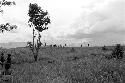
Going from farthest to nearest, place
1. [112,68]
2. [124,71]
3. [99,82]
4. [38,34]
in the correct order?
[38,34] < [112,68] < [124,71] < [99,82]

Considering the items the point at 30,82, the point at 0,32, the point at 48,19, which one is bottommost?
the point at 30,82

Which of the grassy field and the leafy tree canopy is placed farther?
the leafy tree canopy

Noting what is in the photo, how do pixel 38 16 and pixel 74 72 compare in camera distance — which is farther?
pixel 38 16

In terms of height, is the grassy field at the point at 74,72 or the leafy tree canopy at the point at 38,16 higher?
the leafy tree canopy at the point at 38,16

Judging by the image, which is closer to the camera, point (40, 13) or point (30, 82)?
point (30, 82)

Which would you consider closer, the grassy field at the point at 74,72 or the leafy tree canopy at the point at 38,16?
the grassy field at the point at 74,72

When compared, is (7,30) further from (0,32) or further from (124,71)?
(124,71)

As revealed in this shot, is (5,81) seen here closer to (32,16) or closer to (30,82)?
(30,82)

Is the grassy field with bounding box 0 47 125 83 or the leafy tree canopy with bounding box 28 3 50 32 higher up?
the leafy tree canopy with bounding box 28 3 50 32

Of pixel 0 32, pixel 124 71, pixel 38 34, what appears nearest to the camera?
pixel 124 71

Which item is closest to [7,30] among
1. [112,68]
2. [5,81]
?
[5,81]

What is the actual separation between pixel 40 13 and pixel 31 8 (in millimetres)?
1938

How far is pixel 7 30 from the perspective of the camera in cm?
2755

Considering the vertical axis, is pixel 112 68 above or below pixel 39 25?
below
